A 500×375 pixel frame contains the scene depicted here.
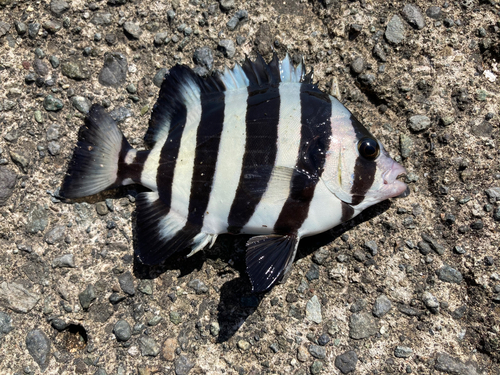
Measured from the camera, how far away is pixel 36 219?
8.73 ft

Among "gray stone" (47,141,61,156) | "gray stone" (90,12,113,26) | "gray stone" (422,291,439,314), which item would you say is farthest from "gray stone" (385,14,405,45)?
"gray stone" (47,141,61,156)

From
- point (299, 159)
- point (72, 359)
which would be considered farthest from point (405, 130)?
point (72, 359)

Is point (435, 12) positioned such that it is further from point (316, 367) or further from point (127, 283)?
point (127, 283)

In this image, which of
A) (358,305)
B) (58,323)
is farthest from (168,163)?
(358,305)

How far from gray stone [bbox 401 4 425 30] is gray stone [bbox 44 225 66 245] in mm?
2645

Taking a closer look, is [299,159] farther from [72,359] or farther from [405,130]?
[72,359]

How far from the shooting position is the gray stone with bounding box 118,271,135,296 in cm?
262

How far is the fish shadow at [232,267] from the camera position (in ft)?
8.47

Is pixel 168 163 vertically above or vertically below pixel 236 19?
below

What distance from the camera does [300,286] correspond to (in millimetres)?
2602

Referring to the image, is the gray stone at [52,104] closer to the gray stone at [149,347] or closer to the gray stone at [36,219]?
the gray stone at [36,219]

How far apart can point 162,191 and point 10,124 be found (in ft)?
3.80

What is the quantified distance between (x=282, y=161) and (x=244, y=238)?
25.3 inches

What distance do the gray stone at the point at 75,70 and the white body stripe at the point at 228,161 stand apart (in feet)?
3.52
